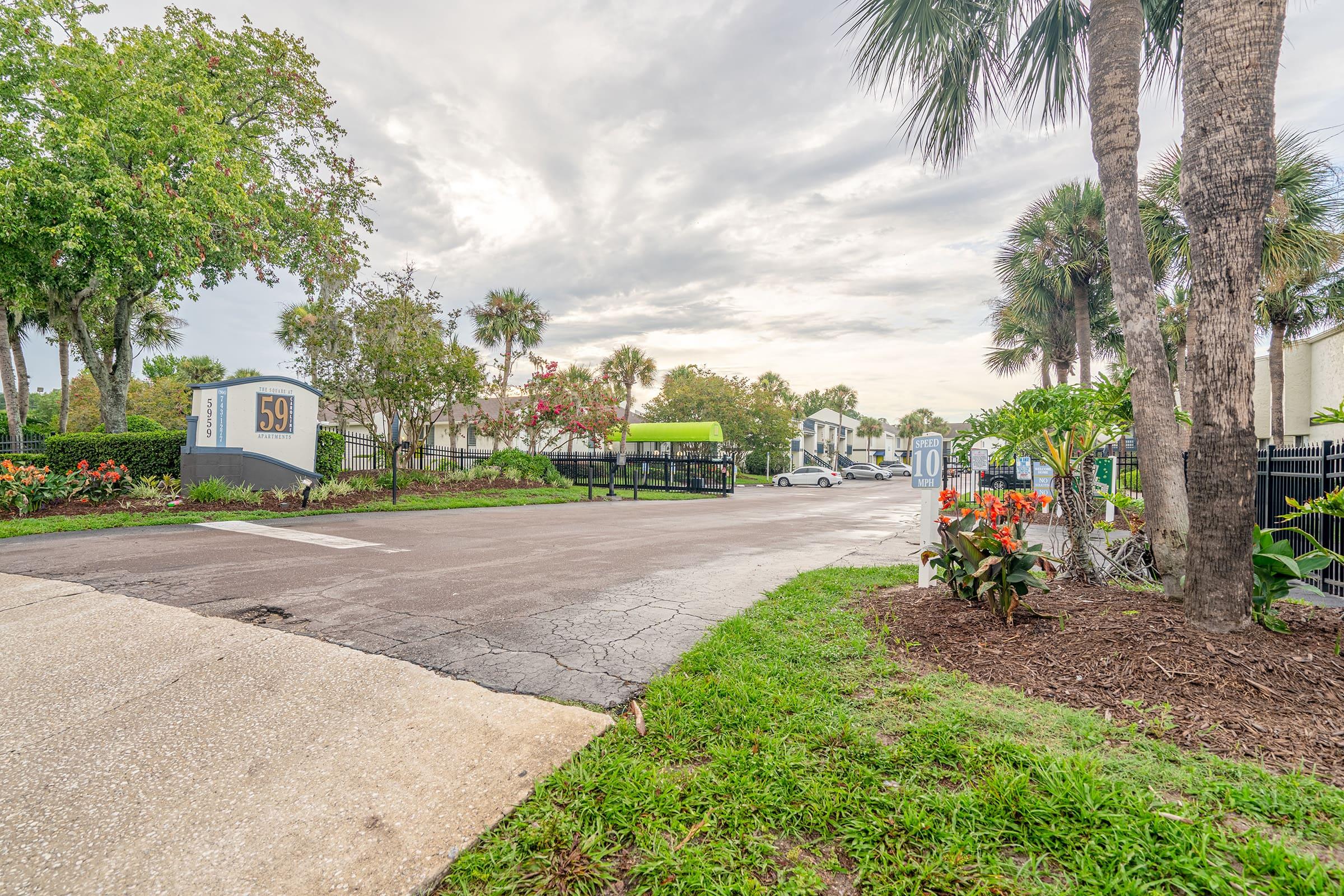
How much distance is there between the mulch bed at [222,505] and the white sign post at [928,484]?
11.2 meters

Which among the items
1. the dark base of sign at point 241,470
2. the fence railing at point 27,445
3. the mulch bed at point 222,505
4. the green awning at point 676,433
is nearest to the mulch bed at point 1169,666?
the mulch bed at point 222,505

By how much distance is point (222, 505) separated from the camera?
11023mm

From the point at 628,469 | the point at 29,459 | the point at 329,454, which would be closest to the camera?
the point at 29,459

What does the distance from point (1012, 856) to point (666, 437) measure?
33766mm

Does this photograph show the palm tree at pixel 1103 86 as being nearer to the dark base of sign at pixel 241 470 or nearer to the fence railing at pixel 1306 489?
the fence railing at pixel 1306 489

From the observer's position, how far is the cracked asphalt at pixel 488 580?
145 inches

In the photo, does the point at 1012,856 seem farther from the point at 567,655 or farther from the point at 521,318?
the point at 521,318

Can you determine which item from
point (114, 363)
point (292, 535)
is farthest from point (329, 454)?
point (114, 363)

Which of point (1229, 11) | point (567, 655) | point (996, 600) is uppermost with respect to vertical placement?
point (1229, 11)

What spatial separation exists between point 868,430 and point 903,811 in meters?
79.9

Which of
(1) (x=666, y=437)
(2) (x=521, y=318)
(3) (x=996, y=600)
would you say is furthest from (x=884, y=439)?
(3) (x=996, y=600)

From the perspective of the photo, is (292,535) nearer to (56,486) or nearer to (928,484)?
(56,486)

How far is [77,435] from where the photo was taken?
43.7 feet

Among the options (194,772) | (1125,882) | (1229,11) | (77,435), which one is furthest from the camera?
(77,435)
